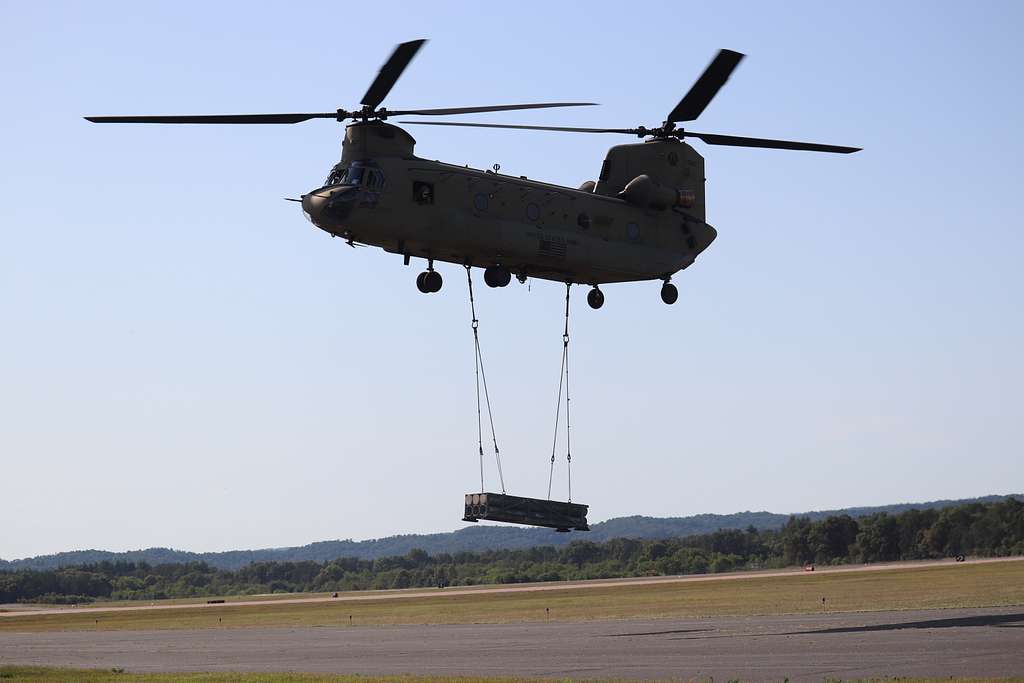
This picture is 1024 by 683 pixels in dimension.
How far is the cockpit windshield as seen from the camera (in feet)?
122

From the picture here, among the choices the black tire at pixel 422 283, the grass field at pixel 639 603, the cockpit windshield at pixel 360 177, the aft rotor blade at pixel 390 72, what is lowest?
the grass field at pixel 639 603

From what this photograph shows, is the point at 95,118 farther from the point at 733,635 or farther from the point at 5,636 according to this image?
the point at 5,636

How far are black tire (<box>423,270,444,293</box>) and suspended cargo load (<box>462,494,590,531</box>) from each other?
640 cm

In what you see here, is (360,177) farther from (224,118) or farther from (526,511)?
(526,511)

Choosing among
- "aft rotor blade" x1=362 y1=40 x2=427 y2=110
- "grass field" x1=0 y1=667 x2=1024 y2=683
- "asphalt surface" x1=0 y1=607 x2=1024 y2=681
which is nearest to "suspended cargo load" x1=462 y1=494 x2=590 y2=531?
"asphalt surface" x1=0 y1=607 x2=1024 y2=681

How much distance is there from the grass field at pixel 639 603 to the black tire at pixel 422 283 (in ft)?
93.6

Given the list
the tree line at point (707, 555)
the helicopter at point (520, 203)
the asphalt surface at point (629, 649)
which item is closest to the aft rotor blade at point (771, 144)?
the helicopter at point (520, 203)

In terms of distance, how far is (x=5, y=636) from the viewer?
7656 centimetres

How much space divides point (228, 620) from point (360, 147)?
58625 millimetres

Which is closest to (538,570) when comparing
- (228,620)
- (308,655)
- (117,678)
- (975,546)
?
(975,546)

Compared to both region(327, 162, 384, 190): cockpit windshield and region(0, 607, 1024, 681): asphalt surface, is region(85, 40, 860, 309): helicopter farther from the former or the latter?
region(0, 607, 1024, 681): asphalt surface

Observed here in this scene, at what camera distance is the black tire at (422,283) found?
39438 mm

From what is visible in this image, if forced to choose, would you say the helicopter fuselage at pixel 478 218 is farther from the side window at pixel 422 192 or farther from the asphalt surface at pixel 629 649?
the asphalt surface at pixel 629 649

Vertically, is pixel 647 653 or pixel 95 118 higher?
pixel 95 118
